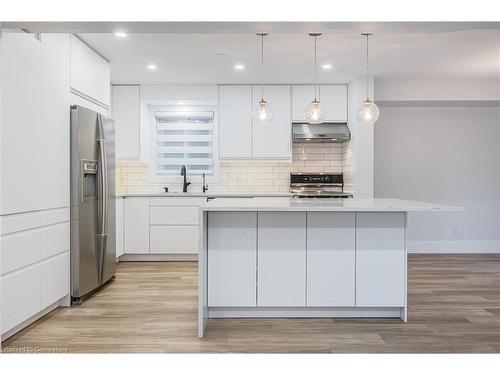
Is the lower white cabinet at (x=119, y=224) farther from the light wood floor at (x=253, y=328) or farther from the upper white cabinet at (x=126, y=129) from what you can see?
the light wood floor at (x=253, y=328)

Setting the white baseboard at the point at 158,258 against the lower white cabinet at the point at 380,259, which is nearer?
the lower white cabinet at the point at 380,259

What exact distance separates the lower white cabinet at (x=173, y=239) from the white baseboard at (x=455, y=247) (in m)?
3.17

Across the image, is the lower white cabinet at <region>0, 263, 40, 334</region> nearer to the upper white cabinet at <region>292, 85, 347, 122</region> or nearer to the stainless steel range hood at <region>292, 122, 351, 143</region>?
the stainless steel range hood at <region>292, 122, 351, 143</region>

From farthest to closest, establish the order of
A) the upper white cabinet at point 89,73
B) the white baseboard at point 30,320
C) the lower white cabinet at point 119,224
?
1. the lower white cabinet at point 119,224
2. the upper white cabinet at point 89,73
3. the white baseboard at point 30,320

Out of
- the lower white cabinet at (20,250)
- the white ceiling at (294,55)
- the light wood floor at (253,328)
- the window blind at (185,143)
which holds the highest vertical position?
the white ceiling at (294,55)

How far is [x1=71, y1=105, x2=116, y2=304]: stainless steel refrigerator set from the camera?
11.9ft

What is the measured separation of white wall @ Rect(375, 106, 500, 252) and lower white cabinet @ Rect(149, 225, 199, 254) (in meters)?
2.75

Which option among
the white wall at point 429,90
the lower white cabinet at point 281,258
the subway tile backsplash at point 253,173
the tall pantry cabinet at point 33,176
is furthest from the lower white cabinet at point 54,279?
the white wall at point 429,90

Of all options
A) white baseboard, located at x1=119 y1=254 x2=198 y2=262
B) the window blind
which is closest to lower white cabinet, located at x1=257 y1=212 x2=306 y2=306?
white baseboard, located at x1=119 y1=254 x2=198 y2=262

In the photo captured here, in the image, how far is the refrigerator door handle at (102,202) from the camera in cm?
397

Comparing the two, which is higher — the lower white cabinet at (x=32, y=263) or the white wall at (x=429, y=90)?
the white wall at (x=429, y=90)

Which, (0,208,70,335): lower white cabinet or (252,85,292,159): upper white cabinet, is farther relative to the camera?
(252,85,292,159): upper white cabinet

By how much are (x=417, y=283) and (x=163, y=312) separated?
259 cm

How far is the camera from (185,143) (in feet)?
20.5
